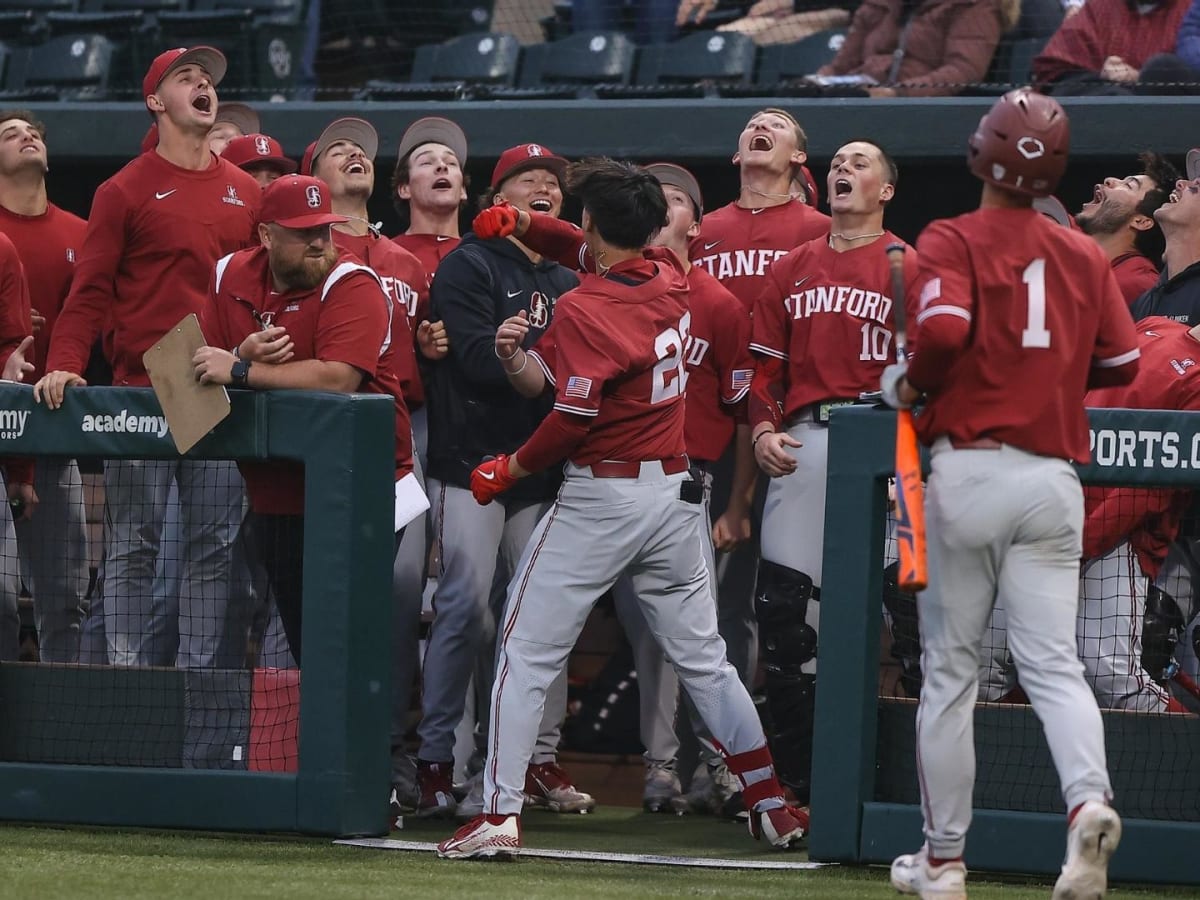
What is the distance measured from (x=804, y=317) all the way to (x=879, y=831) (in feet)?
5.20

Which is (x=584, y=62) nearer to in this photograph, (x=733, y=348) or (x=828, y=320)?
(x=733, y=348)

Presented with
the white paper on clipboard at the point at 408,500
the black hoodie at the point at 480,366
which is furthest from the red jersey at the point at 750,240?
the white paper on clipboard at the point at 408,500

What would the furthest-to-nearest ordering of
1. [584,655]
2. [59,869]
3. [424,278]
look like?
[584,655], [424,278], [59,869]

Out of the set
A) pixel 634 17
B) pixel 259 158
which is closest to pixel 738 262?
pixel 259 158

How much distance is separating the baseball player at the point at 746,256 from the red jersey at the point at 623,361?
102 centimetres

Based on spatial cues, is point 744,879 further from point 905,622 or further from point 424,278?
point 424,278

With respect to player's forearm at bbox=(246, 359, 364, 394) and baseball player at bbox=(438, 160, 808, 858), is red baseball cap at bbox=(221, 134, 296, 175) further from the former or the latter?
baseball player at bbox=(438, 160, 808, 858)

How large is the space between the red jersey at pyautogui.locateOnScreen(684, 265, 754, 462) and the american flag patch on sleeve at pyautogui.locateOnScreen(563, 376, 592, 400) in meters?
1.11

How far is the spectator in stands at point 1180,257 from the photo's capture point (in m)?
5.51

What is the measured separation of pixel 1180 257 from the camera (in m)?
5.59

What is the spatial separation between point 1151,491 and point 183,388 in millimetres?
2489

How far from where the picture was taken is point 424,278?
5.74m

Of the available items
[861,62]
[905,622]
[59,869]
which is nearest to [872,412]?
[905,622]

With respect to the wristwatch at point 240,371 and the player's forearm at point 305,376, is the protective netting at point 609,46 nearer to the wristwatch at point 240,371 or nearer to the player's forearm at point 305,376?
the player's forearm at point 305,376
